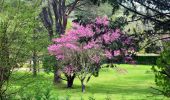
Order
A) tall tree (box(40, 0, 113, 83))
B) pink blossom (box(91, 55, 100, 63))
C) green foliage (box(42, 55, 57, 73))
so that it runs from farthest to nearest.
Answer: tall tree (box(40, 0, 113, 83)) < green foliage (box(42, 55, 57, 73)) < pink blossom (box(91, 55, 100, 63))

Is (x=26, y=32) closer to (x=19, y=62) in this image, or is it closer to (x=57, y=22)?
(x=19, y=62)

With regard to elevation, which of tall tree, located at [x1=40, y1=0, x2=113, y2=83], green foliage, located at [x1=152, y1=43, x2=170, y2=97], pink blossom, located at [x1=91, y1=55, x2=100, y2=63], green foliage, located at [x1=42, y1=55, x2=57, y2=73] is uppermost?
tall tree, located at [x1=40, y1=0, x2=113, y2=83]

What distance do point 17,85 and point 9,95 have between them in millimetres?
1067

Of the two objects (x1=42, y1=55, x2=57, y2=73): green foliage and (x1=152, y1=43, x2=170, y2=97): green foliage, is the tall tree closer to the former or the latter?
(x1=42, y1=55, x2=57, y2=73): green foliage

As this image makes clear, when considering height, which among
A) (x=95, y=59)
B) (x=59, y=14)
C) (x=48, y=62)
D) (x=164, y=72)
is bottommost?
(x=48, y=62)

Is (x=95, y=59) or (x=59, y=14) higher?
(x=59, y=14)

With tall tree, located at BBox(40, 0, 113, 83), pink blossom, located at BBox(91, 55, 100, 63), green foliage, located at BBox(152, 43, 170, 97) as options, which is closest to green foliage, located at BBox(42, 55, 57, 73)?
tall tree, located at BBox(40, 0, 113, 83)

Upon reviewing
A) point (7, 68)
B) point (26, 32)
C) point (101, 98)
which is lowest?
point (101, 98)

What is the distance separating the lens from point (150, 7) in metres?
9.98

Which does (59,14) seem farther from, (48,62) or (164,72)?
(164,72)

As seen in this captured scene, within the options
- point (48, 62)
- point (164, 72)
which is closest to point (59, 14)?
point (48, 62)

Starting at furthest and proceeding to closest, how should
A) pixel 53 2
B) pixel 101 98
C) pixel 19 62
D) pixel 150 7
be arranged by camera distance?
1. pixel 53 2
2. pixel 101 98
3. pixel 19 62
4. pixel 150 7

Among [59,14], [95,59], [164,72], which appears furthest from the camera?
[59,14]

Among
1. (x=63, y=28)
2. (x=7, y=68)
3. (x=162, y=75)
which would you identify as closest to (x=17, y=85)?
(x=7, y=68)
